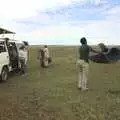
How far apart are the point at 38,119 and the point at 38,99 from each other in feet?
11.2

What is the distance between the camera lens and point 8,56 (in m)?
20.6

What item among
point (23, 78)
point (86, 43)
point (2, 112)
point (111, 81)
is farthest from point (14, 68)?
point (2, 112)

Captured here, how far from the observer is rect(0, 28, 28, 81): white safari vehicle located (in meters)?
19.6

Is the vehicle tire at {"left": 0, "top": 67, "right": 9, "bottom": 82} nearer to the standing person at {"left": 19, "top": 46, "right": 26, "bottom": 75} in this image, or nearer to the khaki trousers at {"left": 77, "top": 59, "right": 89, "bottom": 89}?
the standing person at {"left": 19, "top": 46, "right": 26, "bottom": 75}

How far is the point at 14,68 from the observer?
869 inches

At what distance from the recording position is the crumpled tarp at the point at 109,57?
30.4 m

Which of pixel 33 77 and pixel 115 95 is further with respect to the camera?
pixel 33 77

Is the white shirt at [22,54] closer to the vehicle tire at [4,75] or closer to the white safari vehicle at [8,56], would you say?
the white safari vehicle at [8,56]

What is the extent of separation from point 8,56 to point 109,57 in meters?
12.0

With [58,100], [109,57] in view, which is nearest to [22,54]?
[109,57]

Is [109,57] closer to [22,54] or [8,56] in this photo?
[22,54]

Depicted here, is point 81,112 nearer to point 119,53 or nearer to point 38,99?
point 38,99

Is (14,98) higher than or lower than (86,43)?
lower

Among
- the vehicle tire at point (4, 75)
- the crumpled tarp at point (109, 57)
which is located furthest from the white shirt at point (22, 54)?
the crumpled tarp at point (109, 57)
